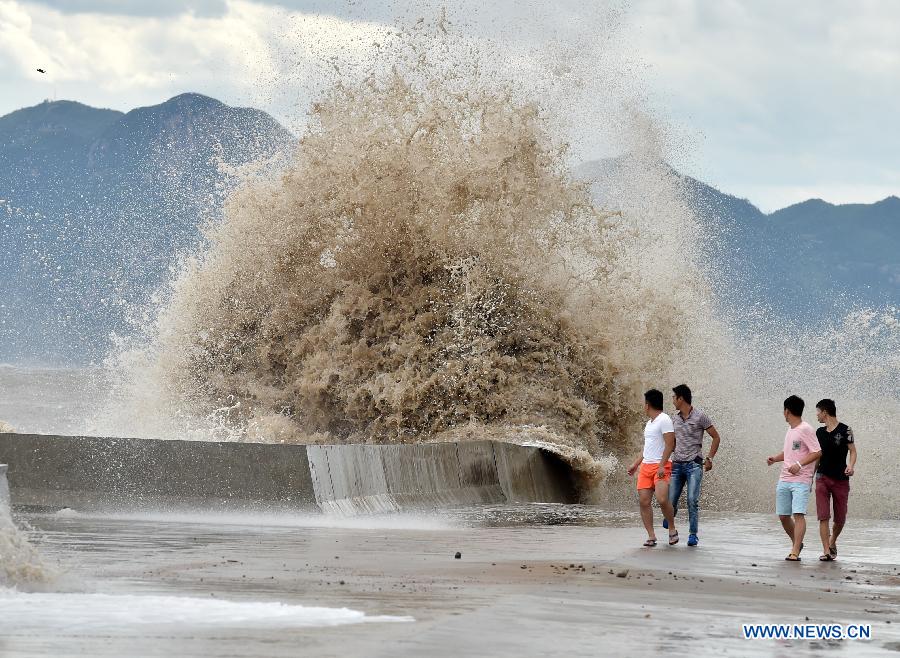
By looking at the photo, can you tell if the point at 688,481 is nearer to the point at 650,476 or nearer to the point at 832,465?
the point at 650,476

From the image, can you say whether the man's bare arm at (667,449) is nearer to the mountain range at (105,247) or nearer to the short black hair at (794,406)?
the short black hair at (794,406)

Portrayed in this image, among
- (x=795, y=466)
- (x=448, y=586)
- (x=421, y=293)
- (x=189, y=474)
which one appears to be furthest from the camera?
(x=421, y=293)

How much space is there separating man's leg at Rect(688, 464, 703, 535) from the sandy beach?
0.20 metres

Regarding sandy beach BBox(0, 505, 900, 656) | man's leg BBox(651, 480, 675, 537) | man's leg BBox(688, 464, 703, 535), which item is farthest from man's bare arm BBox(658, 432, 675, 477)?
sandy beach BBox(0, 505, 900, 656)

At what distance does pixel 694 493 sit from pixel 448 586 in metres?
4.43

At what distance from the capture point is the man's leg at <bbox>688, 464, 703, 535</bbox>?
1108 centimetres

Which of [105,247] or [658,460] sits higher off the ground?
[105,247]

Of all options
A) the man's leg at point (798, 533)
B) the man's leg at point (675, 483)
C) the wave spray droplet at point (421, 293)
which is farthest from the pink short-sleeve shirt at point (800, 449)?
the wave spray droplet at point (421, 293)

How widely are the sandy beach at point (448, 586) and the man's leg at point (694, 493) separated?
20 cm

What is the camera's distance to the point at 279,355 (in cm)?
2327

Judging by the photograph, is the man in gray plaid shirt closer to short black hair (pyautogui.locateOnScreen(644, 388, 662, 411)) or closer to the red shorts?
short black hair (pyautogui.locateOnScreen(644, 388, 662, 411))

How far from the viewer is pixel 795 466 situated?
1084cm

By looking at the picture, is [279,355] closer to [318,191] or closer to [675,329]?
[318,191]

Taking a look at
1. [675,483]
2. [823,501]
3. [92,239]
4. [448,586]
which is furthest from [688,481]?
[92,239]
